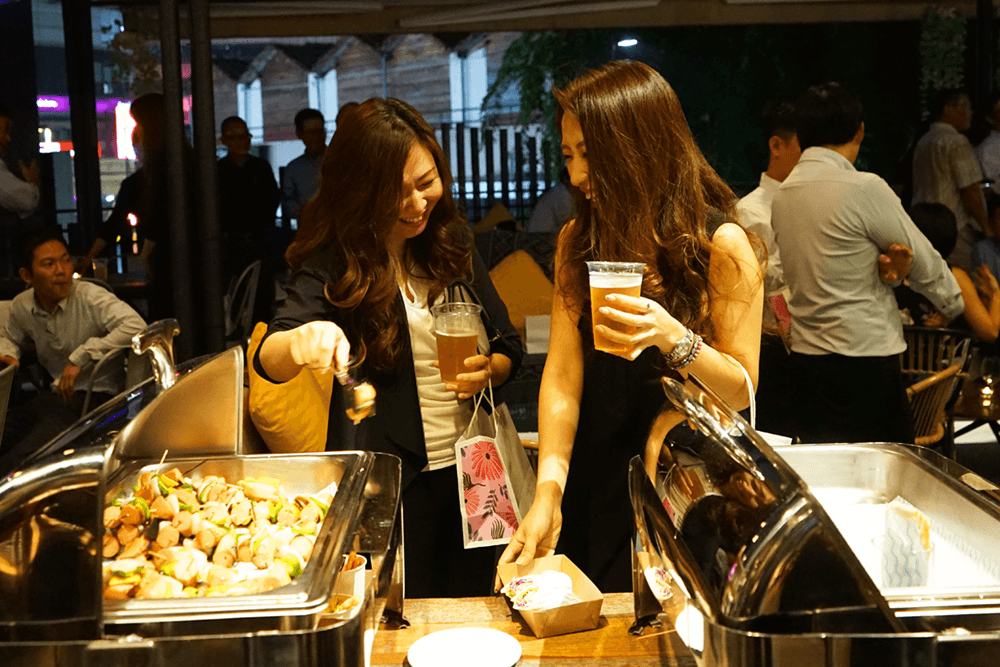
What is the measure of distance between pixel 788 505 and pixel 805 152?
2.72m

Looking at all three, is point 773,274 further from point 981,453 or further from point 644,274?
point 981,453

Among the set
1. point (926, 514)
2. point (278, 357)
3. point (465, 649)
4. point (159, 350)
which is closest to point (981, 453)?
point (926, 514)

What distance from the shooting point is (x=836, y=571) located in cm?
92

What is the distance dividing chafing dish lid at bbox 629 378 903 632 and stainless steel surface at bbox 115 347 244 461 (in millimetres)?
771

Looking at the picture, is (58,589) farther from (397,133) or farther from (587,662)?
(397,133)

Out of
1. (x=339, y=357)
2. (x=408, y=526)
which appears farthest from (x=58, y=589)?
(x=408, y=526)

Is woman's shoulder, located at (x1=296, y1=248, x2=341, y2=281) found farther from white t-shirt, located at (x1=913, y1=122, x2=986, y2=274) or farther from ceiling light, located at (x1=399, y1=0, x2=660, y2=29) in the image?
white t-shirt, located at (x1=913, y1=122, x2=986, y2=274)

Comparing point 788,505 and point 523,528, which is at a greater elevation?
point 788,505

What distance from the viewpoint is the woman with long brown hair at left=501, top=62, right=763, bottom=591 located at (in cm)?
173

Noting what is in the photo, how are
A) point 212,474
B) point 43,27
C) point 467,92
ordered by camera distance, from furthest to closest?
point 467,92 < point 43,27 < point 212,474

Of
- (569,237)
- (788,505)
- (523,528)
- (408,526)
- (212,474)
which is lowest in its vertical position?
(408,526)

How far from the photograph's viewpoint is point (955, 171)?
6.57 metres

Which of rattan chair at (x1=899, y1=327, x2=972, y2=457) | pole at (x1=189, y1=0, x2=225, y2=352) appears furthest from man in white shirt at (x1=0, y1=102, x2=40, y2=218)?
rattan chair at (x1=899, y1=327, x2=972, y2=457)

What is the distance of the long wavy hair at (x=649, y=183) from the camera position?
1.74 m
